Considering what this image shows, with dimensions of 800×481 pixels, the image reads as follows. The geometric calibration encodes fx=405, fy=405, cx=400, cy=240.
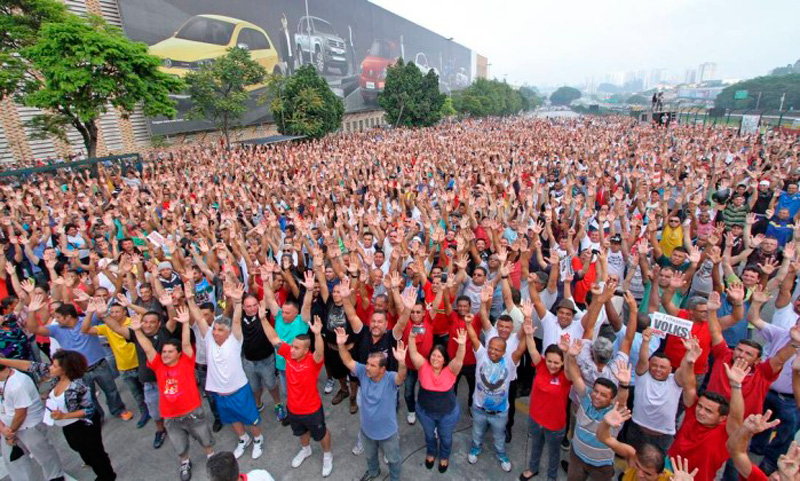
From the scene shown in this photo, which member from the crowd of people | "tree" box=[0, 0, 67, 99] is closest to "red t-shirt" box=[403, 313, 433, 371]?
the crowd of people

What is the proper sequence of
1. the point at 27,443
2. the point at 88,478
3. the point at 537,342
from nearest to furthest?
the point at 27,443 → the point at 88,478 → the point at 537,342

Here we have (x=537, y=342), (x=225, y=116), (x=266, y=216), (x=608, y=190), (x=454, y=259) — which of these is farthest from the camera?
(x=225, y=116)

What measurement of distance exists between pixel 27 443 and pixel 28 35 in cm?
1711

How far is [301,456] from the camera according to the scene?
3.71 metres

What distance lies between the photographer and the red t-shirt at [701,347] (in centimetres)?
334

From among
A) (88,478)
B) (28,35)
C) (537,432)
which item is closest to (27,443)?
(88,478)

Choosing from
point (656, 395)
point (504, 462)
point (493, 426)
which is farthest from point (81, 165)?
point (656, 395)

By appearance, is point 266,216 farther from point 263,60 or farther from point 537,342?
point 263,60

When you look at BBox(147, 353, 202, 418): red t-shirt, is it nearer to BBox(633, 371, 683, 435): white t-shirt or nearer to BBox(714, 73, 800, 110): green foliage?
BBox(633, 371, 683, 435): white t-shirt

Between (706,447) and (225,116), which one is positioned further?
(225,116)

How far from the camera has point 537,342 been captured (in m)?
4.23

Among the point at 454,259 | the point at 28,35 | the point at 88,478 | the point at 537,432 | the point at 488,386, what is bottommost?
the point at 88,478

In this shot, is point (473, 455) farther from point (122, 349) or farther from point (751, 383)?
point (122, 349)

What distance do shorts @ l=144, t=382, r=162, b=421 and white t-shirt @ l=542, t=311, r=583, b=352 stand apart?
12.1ft
